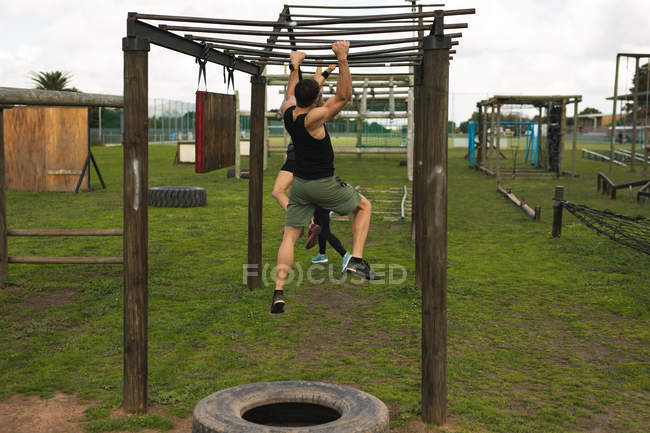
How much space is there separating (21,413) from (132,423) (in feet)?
2.30

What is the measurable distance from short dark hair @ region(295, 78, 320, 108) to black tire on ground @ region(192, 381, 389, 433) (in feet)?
6.35

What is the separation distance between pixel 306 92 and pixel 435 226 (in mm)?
1307

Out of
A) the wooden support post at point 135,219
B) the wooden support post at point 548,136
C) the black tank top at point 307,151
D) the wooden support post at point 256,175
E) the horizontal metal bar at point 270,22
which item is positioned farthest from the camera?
the wooden support post at point 548,136

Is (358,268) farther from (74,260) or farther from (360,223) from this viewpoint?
(74,260)

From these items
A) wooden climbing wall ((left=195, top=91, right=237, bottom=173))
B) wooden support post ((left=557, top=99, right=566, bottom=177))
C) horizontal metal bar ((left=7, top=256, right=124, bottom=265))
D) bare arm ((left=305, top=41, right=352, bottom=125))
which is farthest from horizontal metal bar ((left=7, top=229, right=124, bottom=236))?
wooden support post ((left=557, top=99, right=566, bottom=177))

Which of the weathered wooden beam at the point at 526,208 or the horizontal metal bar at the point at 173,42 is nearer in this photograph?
the horizontal metal bar at the point at 173,42

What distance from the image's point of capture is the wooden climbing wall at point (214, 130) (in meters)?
4.99

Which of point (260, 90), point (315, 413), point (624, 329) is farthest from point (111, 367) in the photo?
point (624, 329)

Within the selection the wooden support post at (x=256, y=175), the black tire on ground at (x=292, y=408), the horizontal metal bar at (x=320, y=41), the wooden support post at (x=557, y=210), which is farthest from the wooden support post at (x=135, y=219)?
the wooden support post at (x=557, y=210)

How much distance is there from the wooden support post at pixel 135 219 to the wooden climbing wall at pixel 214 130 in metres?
0.78

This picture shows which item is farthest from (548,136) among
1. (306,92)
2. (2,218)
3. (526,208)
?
(306,92)

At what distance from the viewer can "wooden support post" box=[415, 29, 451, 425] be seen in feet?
13.3

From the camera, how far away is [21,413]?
408cm

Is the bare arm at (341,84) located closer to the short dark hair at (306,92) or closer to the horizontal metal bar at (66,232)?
the short dark hair at (306,92)
